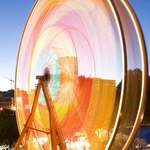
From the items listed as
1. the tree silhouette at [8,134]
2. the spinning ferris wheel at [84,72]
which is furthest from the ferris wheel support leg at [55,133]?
the tree silhouette at [8,134]

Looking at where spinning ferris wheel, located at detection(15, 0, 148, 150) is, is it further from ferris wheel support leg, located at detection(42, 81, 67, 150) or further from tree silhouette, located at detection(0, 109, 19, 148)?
tree silhouette, located at detection(0, 109, 19, 148)

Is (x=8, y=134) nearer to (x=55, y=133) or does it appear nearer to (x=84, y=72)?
(x=55, y=133)

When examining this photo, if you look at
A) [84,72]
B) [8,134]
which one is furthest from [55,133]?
[8,134]

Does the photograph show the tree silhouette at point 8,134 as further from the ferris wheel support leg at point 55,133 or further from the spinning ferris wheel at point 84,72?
the ferris wheel support leg at point 55,133

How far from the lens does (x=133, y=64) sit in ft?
9.04

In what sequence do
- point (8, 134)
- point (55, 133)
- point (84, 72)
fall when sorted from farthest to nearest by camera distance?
point (8, 134) < point (55, 133) < point (84, 72)

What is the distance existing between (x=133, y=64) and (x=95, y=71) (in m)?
0.85

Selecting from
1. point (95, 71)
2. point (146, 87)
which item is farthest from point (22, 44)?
point (146, 87)

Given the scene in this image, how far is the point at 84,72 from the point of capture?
368 cm

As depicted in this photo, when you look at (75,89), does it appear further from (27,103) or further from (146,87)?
(27,103)

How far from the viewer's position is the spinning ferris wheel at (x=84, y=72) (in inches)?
105

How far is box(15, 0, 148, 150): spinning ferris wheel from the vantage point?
8.73ft

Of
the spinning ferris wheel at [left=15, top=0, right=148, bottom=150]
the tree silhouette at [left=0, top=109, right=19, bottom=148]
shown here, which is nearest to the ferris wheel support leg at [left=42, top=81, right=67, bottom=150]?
the spinning ferris wheel at [left=15, top=0, right=148, bottom=150]

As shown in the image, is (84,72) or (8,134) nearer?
(84,72)
